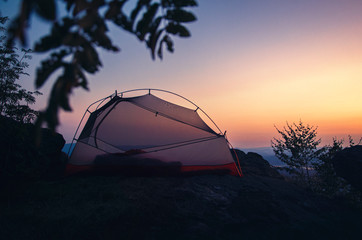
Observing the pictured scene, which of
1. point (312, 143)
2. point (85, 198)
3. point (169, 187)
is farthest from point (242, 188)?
point (312, 143)

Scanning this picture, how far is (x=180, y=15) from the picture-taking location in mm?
1201

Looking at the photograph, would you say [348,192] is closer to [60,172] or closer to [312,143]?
[312,143]

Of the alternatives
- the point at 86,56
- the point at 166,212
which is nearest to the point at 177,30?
the point at 86,56

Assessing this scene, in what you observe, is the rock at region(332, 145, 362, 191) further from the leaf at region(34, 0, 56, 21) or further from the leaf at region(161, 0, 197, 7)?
the leaf at region(34, 0, 56, 21)

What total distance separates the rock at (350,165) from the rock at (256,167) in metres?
2.18

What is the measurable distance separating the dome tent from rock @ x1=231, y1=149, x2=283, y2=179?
5.85 ft

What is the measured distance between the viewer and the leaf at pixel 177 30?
123 cm

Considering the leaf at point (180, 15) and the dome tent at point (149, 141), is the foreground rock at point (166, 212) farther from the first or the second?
the leaf at point (180, 15)

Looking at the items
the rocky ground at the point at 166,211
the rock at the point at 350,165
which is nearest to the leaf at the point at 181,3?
the rocky ground at the point at 166,211

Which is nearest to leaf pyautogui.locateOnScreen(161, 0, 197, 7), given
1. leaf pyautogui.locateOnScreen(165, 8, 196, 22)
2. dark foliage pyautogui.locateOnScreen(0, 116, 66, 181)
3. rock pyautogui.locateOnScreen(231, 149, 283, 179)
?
leaf pyautogui.locateOnScreen(165, 8, 196, 22)

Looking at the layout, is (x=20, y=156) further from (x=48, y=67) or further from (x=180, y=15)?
(x=180, y=15)

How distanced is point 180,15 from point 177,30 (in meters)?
0.09

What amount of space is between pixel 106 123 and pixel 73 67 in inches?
246

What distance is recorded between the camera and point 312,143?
7547mm
